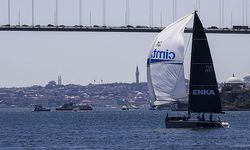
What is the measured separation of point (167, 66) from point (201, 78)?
2.05 m

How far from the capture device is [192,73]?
168ft

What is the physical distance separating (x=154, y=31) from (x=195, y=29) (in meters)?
40.8


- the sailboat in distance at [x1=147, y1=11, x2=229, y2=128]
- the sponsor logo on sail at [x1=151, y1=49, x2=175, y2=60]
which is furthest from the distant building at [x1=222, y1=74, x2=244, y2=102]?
the sponsor logo on sail at [x1=151, y1=49, x2=175, y2=60]

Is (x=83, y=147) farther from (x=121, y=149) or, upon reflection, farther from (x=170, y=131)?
(x=170, y=131)

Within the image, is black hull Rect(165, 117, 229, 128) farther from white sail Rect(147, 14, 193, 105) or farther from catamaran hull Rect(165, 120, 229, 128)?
white sail Rect(147, 14, 193, 105)

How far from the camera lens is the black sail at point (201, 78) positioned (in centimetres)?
5100

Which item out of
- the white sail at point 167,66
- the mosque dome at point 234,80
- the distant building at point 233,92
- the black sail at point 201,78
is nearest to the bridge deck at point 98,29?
the black sail at point 201,78

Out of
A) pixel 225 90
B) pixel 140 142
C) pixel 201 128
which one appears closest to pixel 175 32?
pixel 201 128

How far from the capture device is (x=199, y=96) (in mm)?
51594

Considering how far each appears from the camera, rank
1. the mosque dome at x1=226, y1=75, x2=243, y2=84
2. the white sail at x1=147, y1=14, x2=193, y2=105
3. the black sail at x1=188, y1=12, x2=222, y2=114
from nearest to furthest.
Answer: the white sail at x1=147, y1=14, x2=193, y2=105 → the black sail at x1=188, y1=12, x2=222, y2=114 → the mosque dome at x1=226, y1=75, x2=243, y2=84

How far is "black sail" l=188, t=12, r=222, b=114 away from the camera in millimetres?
51000

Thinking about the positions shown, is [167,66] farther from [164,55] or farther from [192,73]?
[192,73]

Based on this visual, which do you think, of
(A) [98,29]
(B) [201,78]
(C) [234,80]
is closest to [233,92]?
(C) [234,80]

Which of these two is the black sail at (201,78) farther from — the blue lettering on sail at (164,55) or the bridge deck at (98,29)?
the bridge deck at (98,29)
